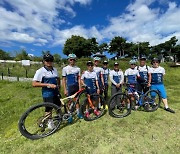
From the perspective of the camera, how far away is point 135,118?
15.5 ft

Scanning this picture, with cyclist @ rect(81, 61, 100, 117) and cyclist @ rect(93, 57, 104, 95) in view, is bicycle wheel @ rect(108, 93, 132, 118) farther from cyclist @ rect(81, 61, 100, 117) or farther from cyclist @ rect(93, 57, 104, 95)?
cyclist @ rect(93, 57, 104, 95)

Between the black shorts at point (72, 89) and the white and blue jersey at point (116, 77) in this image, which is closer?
the black shorts at point (72, 89)

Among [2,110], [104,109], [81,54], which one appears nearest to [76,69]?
[104,109]

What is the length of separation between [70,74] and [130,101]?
2100 millimetres

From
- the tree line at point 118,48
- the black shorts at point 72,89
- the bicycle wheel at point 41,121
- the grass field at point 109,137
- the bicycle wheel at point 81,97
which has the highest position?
the tree line at point 118,48

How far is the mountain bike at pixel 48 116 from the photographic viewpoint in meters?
3.67

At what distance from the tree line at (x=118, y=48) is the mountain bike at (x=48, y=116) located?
49754 millimetres

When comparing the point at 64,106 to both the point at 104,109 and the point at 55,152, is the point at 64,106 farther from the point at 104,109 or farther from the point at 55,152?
the point at 104,109

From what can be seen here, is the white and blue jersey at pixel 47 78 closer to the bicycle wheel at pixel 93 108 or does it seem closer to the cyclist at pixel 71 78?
the cyclist at pixel 71 78

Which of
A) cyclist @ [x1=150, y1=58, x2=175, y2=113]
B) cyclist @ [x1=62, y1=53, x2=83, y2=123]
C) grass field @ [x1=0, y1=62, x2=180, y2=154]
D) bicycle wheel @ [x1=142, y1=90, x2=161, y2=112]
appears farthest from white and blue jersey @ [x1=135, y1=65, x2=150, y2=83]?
cyclist @ [x1=62, y1=53, x2=83, y2=123]

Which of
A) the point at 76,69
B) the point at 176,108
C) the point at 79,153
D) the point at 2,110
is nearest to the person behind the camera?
the point at 79,153

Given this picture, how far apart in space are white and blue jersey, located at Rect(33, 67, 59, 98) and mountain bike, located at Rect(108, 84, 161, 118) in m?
1.81

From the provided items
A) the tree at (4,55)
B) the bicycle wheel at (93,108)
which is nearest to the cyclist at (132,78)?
the bicycle wheel at (93,108)

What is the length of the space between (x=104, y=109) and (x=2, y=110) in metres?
4.06
